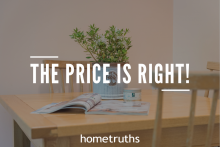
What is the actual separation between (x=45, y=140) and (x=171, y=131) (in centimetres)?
40

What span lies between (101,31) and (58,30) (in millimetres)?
380

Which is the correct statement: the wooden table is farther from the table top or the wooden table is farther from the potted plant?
the potted plant

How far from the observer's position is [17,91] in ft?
6.18

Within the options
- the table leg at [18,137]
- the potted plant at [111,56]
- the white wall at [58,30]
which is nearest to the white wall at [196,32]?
the white wall at [58,30]

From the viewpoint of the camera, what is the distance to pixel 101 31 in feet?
7.07

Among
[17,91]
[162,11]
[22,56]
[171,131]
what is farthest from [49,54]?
[171,131]

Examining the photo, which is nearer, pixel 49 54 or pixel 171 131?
pixel 171 131

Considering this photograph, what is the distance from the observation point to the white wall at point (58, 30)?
185 centimetres

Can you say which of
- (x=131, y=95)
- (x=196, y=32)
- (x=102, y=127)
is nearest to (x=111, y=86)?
(x=131, y=95)

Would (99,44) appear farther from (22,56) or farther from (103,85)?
(22,56)

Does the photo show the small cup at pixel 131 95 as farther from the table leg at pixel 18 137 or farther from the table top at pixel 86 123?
the table leg at pixel 18 137

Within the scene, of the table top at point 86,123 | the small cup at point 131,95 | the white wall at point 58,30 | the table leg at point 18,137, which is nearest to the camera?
the table top at point 86,123

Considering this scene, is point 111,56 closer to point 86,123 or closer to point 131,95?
point 131,95

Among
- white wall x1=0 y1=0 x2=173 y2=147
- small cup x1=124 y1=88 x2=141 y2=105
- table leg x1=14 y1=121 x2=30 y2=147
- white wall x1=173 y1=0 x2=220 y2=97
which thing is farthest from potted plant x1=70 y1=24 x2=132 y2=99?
white wall x1=173 y1=0 x2=220 y2=97
